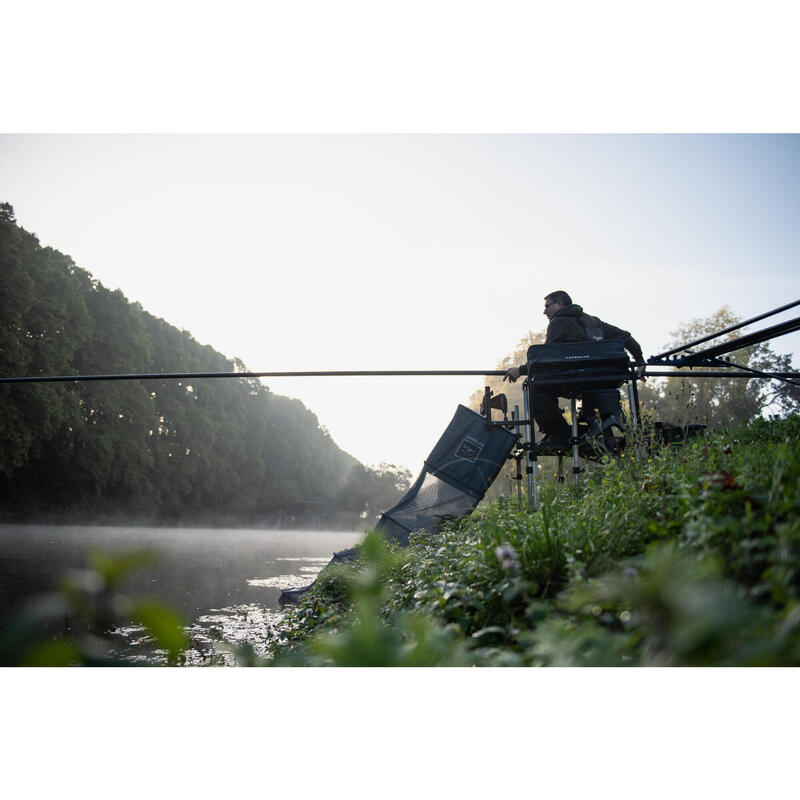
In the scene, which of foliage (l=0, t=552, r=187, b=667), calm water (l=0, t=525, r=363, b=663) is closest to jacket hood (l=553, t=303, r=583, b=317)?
calm water (l=0, t=525, r=363, b=663)

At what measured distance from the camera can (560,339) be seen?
4293 mm

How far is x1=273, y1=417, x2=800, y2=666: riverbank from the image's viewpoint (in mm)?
722

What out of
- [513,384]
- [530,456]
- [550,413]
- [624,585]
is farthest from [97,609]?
[513,384]

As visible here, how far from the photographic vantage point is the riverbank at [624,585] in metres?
0.72

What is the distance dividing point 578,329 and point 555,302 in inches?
22.6

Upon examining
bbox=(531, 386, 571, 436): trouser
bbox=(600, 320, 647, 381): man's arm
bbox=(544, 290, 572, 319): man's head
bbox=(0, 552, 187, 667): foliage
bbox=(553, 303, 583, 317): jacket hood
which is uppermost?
bbox=(544, 290, 572, 319): man's head

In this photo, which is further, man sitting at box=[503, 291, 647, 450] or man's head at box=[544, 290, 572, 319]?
man's head at box=[544, 290, 572, 319]

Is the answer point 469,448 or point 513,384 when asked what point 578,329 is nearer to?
point 469,448

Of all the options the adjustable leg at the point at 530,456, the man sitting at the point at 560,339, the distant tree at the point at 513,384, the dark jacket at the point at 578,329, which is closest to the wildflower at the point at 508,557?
the adjustable leg at the point at 530,456

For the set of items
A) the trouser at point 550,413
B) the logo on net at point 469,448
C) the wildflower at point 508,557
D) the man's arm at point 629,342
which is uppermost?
the man's arm at point 629,342

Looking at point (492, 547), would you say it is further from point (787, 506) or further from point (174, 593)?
point (174, 593)

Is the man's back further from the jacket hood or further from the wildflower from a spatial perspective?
the wildflower

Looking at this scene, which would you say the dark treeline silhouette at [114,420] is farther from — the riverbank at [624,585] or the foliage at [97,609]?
the foliage at [97,609]

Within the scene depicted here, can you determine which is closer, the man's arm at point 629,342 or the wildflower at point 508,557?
the wildflower at point 508,557
